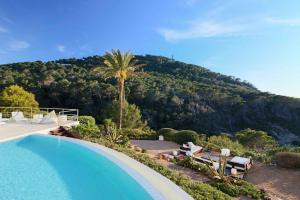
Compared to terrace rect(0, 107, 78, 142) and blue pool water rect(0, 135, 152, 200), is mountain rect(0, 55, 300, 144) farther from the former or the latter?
blue pool water rect(0, 135, 152, 200)

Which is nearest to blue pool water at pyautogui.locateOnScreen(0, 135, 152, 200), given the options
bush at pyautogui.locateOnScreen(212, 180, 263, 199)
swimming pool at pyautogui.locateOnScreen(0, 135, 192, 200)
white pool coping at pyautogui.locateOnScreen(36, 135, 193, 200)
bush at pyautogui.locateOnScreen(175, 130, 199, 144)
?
swimming pool at pyautogui.locateOnScreen(0, 135, 192, 200)

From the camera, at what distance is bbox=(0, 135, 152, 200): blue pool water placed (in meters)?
6.91

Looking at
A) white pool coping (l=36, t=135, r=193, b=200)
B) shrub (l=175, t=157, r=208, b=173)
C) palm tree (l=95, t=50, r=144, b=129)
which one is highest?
palm tree (l=95, t=50, r=144, b=129)

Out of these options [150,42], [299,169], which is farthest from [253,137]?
[299,169]

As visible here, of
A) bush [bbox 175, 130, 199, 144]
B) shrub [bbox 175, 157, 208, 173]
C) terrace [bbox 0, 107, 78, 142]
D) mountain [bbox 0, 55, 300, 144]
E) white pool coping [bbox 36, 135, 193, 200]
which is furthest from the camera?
mountain [bbox 0, 55, 300, 144]

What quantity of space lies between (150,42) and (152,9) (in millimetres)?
10465

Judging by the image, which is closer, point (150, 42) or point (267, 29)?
point (267, 29)

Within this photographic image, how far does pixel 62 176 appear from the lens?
28.2 feet

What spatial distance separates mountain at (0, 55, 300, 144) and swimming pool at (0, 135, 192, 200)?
30.0 m

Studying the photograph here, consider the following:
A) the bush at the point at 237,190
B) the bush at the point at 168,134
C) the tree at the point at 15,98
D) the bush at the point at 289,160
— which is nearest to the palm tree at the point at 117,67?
the bush at the point at 168,134

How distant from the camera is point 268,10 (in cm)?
1831

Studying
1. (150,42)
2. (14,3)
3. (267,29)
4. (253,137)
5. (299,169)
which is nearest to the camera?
(299,169)

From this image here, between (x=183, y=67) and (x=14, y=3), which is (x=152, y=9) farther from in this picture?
(x=183, y=67)

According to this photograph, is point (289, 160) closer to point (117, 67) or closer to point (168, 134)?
point (168, 134)
